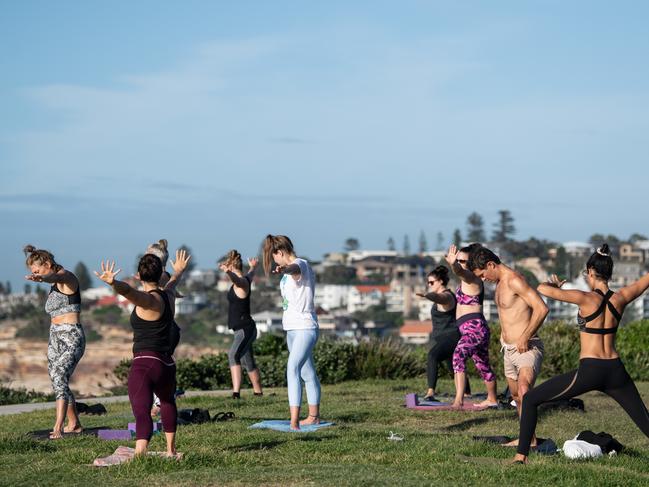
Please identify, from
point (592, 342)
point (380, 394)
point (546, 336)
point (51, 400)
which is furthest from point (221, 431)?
point (546, 336)

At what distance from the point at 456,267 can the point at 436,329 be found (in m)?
2.45

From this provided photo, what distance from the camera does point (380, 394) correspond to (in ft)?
55.5

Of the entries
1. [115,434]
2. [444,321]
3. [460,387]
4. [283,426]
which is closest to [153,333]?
[115,434]

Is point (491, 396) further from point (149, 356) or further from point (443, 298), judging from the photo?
point (149, 356)

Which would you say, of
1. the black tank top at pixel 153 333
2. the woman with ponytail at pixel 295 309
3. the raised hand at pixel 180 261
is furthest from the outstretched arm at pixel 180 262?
the black tank top at pixel 153 333

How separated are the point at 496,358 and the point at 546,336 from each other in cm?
154

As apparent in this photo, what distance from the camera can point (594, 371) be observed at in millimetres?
→ 9227

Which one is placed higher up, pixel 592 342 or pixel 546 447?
pixel 592 342

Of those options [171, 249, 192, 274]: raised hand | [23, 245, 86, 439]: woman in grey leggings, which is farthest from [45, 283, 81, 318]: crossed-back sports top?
[171, 249, 192, 274]: raised hand

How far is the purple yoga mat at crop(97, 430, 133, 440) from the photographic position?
11305mm

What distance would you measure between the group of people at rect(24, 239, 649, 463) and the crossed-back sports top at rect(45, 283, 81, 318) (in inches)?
0.4

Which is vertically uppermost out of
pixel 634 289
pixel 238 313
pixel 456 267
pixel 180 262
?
pixel 180 262

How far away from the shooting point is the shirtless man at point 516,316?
32.9 ft

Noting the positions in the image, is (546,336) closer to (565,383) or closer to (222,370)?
(222,370)
